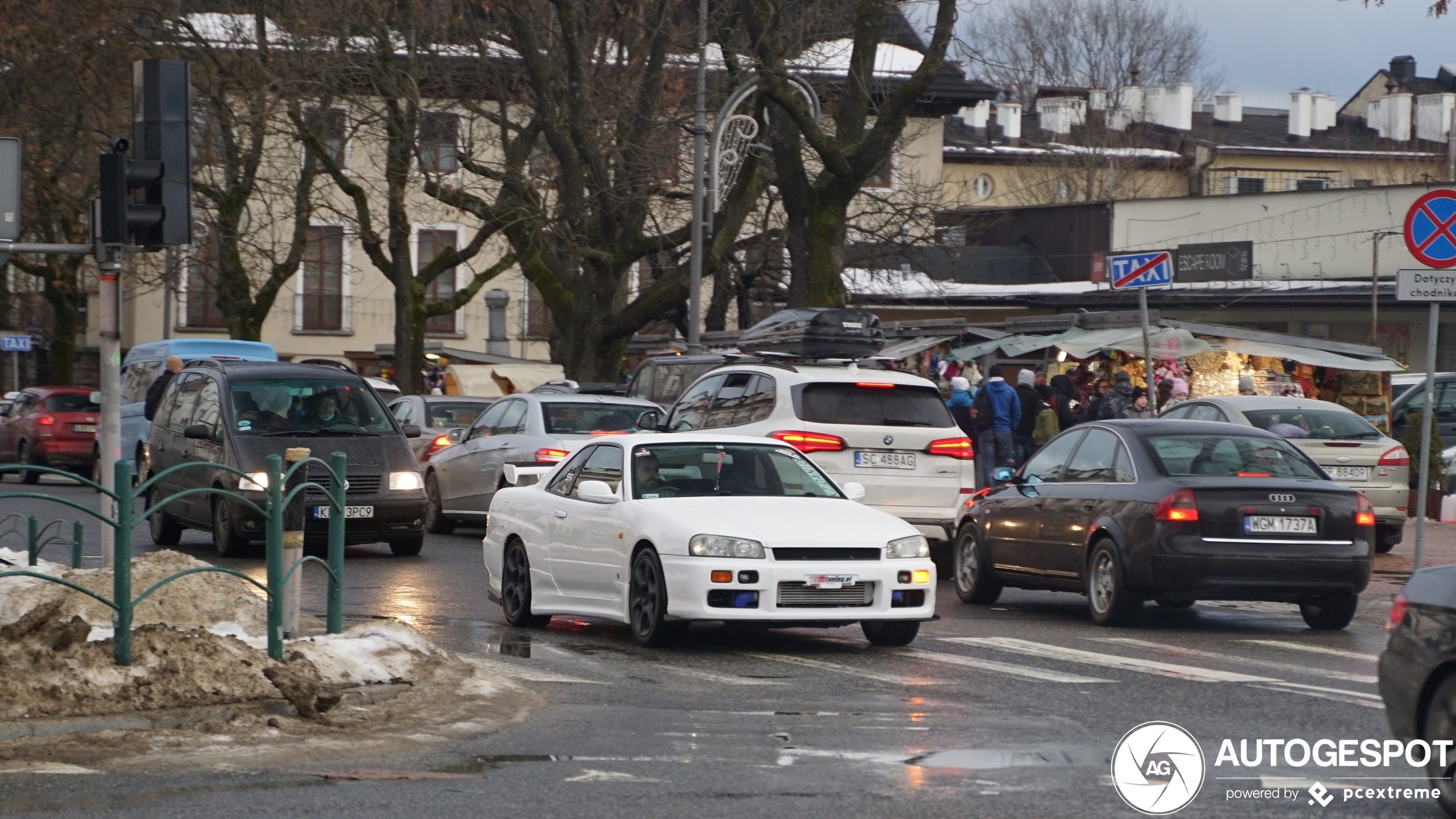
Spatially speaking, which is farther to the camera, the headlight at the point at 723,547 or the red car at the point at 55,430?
the red car at the point at 55,430

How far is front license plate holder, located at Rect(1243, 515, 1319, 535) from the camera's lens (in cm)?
1292

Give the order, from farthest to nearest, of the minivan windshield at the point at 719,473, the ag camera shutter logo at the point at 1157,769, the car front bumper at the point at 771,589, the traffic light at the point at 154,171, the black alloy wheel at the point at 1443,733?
1. the minivan windshield at the point at 719,473
2. the traffic light at the point at 154,171
3. the car front bumper at the point at 771,589
4. the ag camera shutter logo at the point at 1157,769
5. the black alloy wheel at the point at 1443,733

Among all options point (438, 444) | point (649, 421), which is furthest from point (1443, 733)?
point (438, 444)

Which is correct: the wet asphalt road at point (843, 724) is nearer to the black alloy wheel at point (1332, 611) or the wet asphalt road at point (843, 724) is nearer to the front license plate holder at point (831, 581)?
the black alloy wheel at point (1332, 611)

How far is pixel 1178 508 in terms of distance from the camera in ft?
42.4

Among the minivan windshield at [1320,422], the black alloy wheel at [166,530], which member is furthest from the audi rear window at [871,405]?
the black alloy wheel at [166,530]

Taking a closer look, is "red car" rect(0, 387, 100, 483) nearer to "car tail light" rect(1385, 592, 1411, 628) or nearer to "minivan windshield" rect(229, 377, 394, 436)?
"minivan windshield" rect(229, 377, 394, 436)

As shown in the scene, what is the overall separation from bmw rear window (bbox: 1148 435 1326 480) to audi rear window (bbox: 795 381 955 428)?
298 centimetres

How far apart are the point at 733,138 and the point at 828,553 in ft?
68.7

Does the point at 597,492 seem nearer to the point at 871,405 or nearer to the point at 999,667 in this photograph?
the point at 999,667

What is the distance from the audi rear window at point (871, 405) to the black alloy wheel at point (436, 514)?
751 cm

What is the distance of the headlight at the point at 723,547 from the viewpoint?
11.2 metres

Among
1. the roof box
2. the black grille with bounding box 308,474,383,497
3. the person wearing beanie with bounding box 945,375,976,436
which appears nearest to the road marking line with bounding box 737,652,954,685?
the black grille with bounding box 308,474,383,497

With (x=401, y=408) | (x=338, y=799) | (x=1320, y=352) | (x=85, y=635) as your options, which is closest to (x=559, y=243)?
(x=401, y=408)
